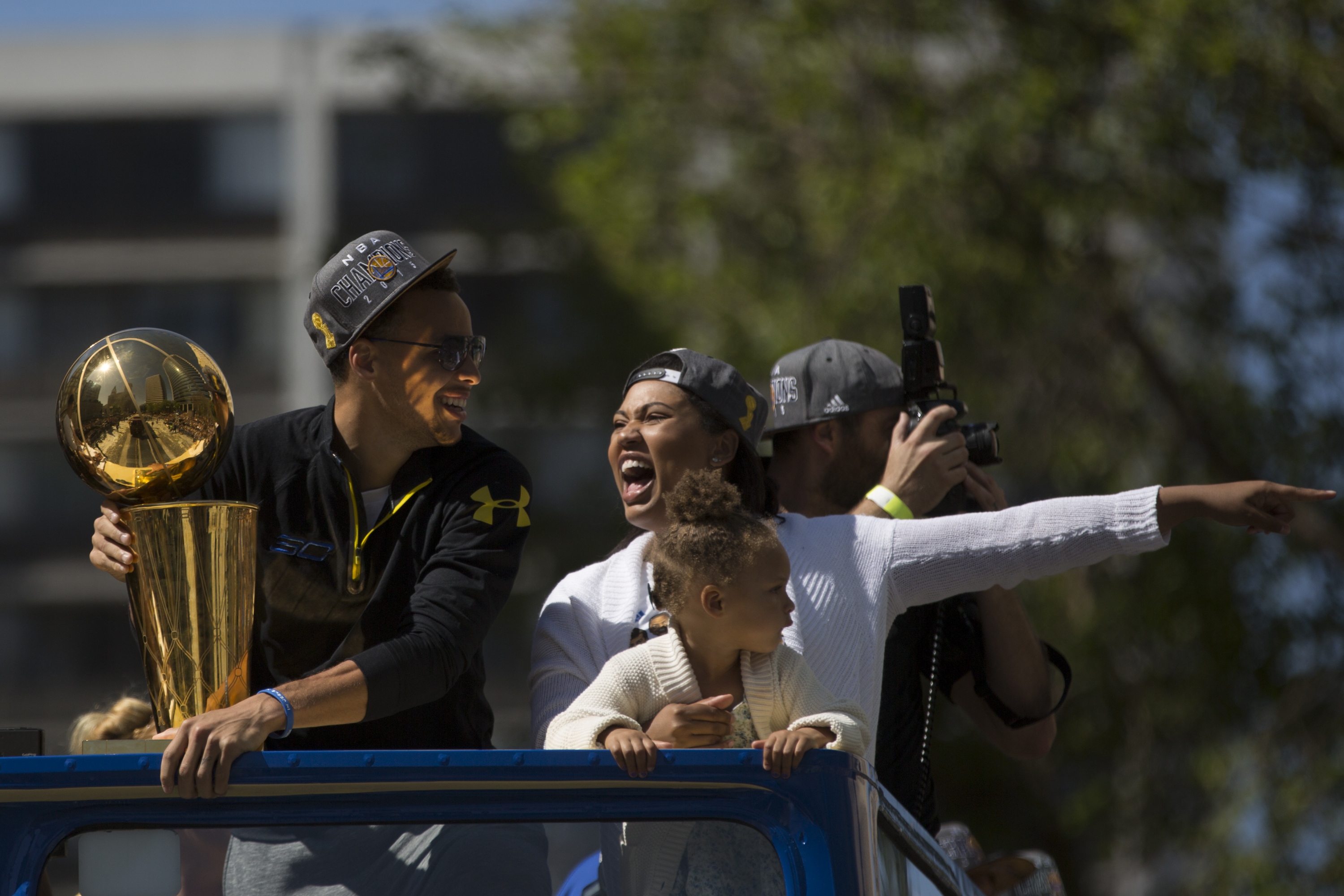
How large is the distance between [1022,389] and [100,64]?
26.6 meters

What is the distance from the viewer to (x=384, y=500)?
2775 millimetres

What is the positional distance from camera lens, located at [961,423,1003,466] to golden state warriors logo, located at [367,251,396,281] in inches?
58.4

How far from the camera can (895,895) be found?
2316 mm

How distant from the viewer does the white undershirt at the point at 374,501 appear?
2756mm

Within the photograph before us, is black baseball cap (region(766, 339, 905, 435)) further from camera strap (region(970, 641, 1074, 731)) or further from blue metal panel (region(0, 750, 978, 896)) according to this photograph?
blue metal panel (region(0, 750, 978, 896))

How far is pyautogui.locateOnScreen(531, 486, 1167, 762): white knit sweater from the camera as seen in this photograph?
107 inches

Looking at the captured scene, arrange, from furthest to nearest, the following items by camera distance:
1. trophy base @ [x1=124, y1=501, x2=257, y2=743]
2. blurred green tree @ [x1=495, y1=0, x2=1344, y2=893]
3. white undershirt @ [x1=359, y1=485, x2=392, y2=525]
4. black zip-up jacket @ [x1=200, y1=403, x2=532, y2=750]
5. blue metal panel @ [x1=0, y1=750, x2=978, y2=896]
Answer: blurred green tree @ [x1=495, y1=0, x2=1344, y2=893] < white undershirt @ [x1=359, y1=485, x2=392, y2=525] < black zip-up jacket @ [x1=200, y1=403, x2=532, y2=750] < trophy base @ [x1=124, y1=501, x2=257, y2=743] < blue metal panel @ [x1=0, y1=750, x2=978, y2=896]

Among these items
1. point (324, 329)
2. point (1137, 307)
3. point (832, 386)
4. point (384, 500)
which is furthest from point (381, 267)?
point (1137, 307)

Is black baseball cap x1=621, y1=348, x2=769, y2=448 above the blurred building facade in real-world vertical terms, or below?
below

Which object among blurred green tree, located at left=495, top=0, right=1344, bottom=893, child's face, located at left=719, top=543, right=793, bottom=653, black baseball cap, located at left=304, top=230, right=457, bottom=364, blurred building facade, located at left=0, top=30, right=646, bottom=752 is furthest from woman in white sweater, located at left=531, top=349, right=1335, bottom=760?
blurred building facade, located at left=0, top=30, right=646, bottom=752

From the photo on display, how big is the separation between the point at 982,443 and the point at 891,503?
435 mm

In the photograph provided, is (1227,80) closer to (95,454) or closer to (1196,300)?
(1196,300)

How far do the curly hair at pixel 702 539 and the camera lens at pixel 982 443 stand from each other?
3.70 ft

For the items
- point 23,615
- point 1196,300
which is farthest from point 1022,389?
point 23,615
